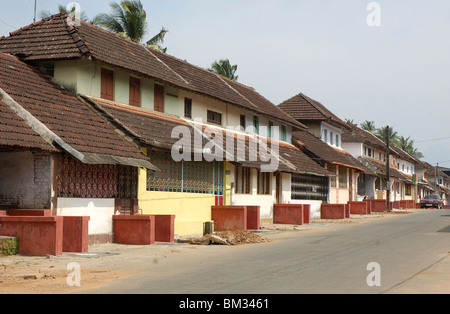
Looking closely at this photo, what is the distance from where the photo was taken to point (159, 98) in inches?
868

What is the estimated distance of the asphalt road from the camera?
27.3 ft

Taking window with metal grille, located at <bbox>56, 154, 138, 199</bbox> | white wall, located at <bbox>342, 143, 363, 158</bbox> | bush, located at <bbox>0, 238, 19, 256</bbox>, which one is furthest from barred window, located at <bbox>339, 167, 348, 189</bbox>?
bush, located at <bbox>0, 238, 19, 256</bbox>

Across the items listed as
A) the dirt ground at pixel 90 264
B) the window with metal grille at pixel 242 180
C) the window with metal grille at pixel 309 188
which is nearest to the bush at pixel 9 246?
the dirt ground at pixel 90 264

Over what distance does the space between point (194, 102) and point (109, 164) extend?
27.5ft

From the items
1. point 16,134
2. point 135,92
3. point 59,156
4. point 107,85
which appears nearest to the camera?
point 16,134

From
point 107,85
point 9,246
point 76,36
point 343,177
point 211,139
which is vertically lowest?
point 9,246

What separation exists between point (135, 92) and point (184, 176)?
3568 mm

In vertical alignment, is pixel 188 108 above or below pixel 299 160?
above

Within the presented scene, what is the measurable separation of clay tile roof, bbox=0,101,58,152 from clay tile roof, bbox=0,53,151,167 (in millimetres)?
537

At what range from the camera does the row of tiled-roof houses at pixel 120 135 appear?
603 inches

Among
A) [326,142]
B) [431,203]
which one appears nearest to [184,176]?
[326,142]

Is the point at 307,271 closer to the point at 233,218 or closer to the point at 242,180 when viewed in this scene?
the point at 233,218

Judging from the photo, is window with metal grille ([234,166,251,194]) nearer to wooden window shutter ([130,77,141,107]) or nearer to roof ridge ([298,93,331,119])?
wooden window shutter ([130,77,141,107])
